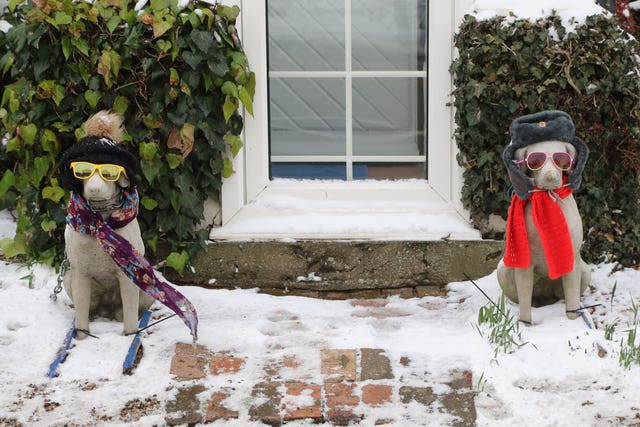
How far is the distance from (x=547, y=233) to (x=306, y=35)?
1974 mm

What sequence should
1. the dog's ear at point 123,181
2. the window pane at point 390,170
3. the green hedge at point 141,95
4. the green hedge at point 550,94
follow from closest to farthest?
the dog's ear at point 123,181, the green hedge at point 141,95, the green hedge at point 550,94, the window pane at point 390,170

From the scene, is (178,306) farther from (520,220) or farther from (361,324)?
(520,220)

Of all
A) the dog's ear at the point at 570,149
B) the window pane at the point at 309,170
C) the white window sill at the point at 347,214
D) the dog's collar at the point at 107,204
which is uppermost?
the dog's ear at the point at 570,149

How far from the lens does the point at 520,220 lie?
399 centimetres

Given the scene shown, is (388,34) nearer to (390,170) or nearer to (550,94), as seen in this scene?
(390,170)

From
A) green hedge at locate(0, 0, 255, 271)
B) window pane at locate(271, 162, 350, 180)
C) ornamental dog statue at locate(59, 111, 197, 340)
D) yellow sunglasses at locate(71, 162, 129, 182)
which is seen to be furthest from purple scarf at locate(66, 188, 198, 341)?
window pane at locate(271, 162, 350, 180)

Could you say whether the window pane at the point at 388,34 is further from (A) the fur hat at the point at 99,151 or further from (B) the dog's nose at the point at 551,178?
(A) the fur hat at the point at 99,151

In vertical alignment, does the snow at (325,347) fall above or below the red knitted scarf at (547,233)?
below

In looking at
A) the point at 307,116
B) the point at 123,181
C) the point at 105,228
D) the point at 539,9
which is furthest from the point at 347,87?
→ the point at 105,228

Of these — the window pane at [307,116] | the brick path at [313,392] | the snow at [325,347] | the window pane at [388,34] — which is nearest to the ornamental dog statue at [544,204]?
the snow at [325,347]

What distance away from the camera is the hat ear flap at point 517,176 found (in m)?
3.90

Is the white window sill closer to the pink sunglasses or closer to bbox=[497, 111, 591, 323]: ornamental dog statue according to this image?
bbox=[497, 111, 591, 323]: ornamental dog statue

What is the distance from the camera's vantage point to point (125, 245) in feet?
12.7

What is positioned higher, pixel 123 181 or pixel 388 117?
pixel 388 117
